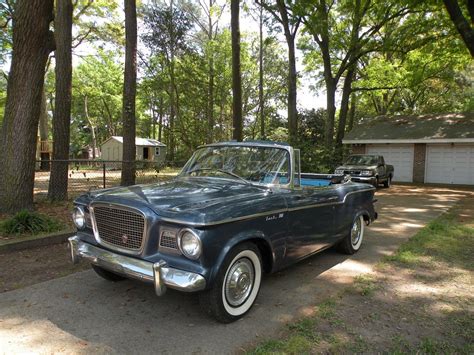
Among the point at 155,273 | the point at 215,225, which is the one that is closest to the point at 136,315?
the point at 155,273

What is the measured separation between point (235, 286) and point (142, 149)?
40.1 metres

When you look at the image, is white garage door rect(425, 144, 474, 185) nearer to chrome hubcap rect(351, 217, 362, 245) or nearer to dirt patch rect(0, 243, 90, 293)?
chrome hubcap rect(351, 217, 362, 245)

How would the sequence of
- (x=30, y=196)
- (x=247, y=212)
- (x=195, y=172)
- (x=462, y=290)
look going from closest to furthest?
1. (x=247, y=212)
2. (x=462, y=290)
3. (x=195, y=172)
4. (x=30, y=196)

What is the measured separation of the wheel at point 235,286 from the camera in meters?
3.43

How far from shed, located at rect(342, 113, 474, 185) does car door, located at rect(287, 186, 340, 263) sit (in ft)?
59.5

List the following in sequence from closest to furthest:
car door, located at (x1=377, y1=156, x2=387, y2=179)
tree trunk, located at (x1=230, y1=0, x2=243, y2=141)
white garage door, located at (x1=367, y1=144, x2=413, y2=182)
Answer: tree trunk, located at (x1=230, y1=0, x2=243, y2=141) → car door, located at (x1=377, y1=156, x2=387, y2=179) → white garage door, located at (x1=367, y1=144, x2=413, y2=182)

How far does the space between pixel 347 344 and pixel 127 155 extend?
29.0ft

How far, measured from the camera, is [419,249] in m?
6.53

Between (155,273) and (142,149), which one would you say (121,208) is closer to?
(155,273)

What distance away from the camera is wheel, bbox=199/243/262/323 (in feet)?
11.3

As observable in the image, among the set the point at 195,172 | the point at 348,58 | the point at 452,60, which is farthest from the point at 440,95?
the point at 195,172

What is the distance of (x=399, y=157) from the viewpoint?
22.5 metres

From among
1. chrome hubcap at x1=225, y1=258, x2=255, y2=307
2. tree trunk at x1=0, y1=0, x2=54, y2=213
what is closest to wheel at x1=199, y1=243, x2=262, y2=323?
chrome hubcap at x1=225, y1=258, x2=255, y2=307

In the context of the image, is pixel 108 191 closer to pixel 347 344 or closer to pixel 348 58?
pixel 347 344
